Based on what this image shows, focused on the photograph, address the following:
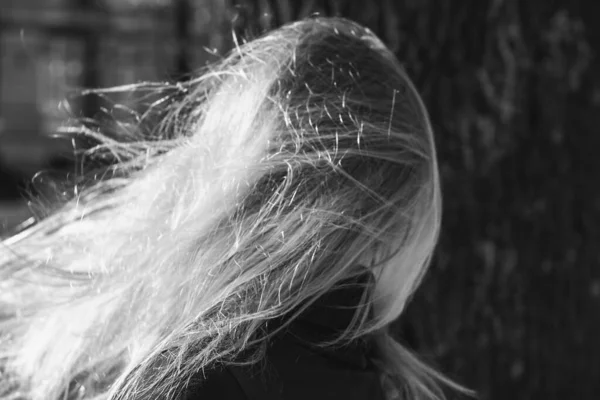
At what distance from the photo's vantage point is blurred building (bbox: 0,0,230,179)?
Answer: 5281mm

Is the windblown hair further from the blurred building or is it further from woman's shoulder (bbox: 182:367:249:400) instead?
the blurred building

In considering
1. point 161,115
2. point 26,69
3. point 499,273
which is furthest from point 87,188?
point 26,69

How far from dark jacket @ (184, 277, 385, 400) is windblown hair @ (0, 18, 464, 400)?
0.08 feet

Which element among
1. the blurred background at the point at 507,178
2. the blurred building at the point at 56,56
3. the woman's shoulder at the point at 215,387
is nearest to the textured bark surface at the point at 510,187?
the blurred background at the point at 507,178

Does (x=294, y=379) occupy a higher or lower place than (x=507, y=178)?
higher

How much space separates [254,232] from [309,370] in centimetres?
23

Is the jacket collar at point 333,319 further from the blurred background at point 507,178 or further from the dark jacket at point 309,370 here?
the blurred background at point 507,178

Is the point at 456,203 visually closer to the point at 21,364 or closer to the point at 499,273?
the point at 499,273

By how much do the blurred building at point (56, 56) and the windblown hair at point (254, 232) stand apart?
3.29m

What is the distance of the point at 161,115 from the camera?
185cm

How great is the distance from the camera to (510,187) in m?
2.31

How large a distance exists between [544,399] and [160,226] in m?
1.41

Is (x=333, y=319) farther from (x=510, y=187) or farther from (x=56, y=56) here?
(x=56, y=56)

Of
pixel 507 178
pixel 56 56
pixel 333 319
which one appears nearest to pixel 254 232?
pixel 333 319
